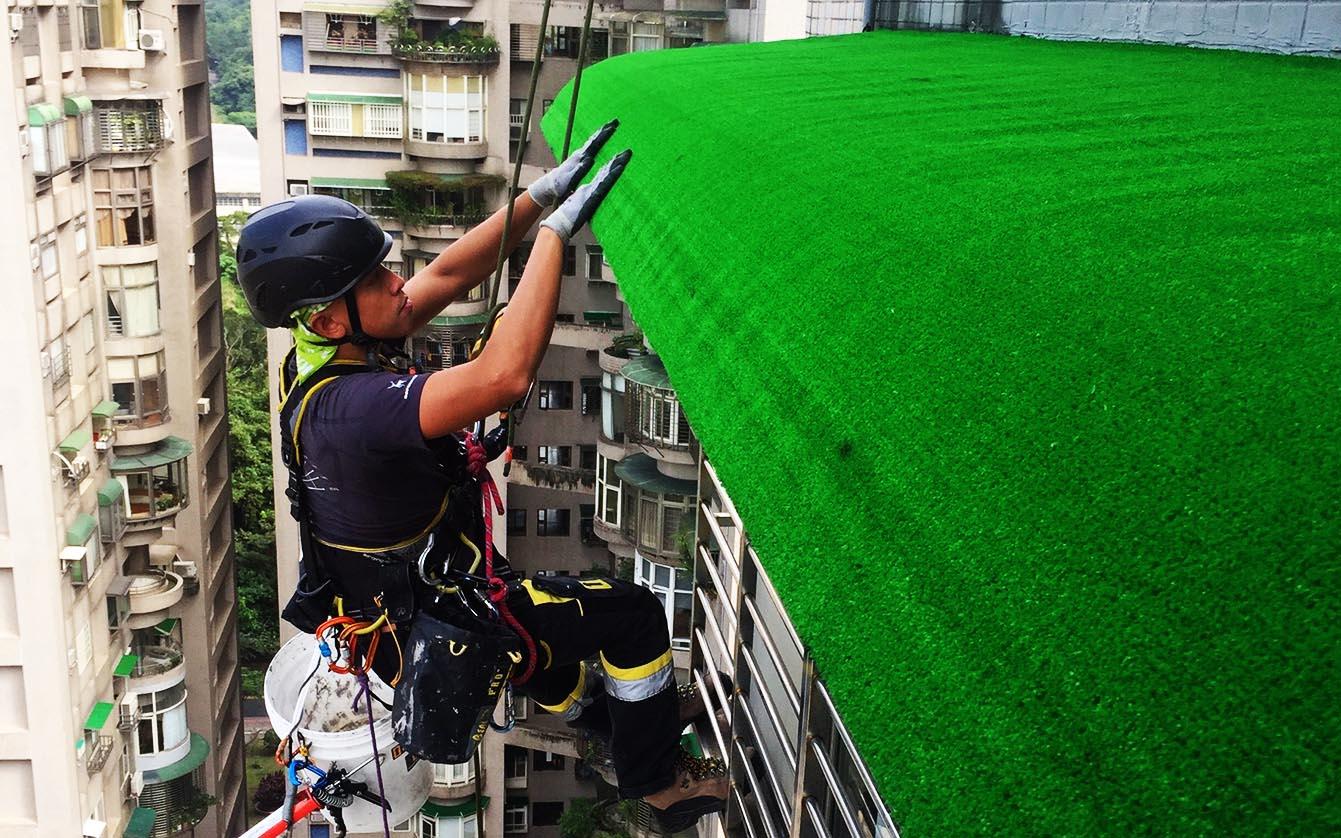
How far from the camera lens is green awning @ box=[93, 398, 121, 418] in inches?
667

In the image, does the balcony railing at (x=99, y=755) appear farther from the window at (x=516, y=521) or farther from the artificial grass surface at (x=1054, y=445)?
the artificial grass surface at (x=1054, y=445)

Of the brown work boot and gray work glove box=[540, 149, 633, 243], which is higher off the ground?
gray work glove box=[540, 149, 633, 243]

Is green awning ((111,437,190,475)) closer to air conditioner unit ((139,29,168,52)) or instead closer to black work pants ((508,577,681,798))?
air conditioner unit ((139,29,168,52))

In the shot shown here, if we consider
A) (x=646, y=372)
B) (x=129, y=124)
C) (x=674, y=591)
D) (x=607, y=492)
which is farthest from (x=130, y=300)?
(x=674, y=591)

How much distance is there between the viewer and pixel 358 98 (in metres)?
20.2

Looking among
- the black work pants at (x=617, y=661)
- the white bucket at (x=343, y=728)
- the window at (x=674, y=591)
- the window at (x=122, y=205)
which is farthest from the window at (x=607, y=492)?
the black work pants at (x=617, y=661)

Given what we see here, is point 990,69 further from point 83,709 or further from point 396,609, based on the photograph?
point 83,709

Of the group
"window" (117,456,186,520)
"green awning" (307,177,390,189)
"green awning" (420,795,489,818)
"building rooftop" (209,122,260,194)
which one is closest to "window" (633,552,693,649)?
"green awning" (420,795,489,818)

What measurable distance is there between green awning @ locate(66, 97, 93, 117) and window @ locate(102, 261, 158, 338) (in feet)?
10.6

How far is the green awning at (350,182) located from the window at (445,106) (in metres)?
0.90

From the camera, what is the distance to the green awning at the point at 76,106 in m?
15.5

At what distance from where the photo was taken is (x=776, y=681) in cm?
512

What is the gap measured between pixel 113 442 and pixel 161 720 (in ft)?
14.6

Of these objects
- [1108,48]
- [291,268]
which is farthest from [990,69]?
[291,268]
